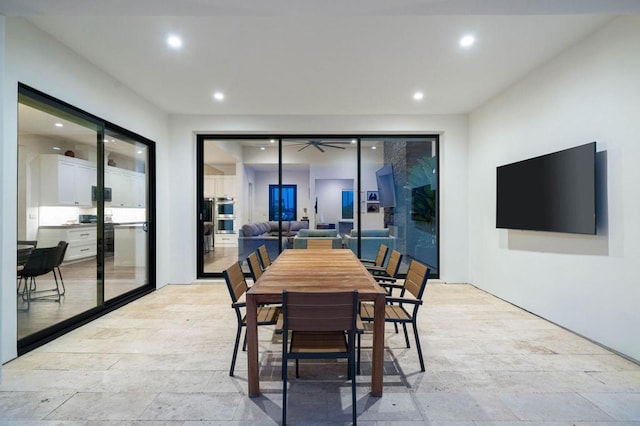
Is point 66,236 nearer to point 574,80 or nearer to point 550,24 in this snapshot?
point 550,24

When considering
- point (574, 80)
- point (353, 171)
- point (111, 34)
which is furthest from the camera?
point (353, 171)

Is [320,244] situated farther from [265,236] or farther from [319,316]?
[319,316]

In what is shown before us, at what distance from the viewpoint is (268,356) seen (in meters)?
2.65

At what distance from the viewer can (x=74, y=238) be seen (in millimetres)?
3424

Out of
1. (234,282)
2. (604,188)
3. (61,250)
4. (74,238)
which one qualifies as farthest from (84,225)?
(604,188)

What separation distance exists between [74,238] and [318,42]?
135 inches

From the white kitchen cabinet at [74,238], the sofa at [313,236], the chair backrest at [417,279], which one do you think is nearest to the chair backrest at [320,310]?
the chair backrest at [417,279]

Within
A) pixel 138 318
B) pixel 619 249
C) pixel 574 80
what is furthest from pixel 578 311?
pixel 138 318

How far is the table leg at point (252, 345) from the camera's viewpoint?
6.54 ft

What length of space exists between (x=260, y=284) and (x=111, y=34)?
2805 millimetres

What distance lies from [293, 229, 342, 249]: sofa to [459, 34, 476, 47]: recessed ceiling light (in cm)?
361

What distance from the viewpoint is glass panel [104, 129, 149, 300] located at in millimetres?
3936

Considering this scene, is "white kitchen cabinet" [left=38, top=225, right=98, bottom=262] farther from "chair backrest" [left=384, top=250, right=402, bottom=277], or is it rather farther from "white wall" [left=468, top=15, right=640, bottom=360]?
"white wall" [left=468, top=15, right=640, bottom=360]

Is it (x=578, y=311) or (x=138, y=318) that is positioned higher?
(x=578, y=311)
